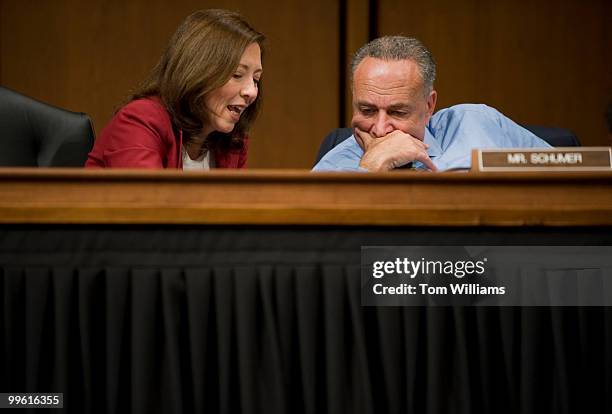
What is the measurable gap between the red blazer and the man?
1.09 ft

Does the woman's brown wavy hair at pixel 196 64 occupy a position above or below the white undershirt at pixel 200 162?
above

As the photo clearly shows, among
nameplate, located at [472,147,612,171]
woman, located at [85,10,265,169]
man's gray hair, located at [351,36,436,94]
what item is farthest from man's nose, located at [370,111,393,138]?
nameplate, located at [472,147,612,171]

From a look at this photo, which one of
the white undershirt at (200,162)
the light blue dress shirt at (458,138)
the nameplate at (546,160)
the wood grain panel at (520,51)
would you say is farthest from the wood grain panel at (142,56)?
the nameplate at (546,160)

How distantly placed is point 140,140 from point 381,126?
49cm

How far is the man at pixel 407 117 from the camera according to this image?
1507 mm

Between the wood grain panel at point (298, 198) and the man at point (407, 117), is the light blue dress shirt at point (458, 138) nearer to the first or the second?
the man at point (407, 117)

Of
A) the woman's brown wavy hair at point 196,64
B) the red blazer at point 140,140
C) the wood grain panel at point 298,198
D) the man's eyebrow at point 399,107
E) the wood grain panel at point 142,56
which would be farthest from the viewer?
the wood grain panel at point 142,56

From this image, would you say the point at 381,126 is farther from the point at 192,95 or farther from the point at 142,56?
the point at 142,56

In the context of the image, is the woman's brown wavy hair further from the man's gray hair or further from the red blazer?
the man's gray hair

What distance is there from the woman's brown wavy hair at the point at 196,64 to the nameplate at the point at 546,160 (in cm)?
71

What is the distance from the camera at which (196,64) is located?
55.2 inches

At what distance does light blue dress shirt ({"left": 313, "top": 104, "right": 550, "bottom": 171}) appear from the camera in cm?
155

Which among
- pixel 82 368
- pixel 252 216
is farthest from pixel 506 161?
pixel 82 368

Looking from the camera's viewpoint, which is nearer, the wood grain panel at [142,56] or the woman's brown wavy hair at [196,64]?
the woman's brown wavy hair at [196,64]
